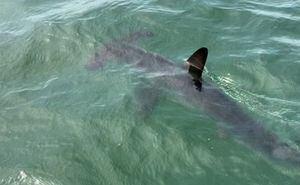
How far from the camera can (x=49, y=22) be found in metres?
11.8

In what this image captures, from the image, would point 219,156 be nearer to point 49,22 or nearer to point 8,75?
point 8,75

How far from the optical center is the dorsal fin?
7984 mm

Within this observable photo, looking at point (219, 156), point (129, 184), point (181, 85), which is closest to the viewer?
point (129, 184)

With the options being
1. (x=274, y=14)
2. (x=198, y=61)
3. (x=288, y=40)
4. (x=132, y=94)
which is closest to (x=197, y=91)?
(x=198, y=61)

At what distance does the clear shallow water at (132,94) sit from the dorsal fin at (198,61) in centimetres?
61

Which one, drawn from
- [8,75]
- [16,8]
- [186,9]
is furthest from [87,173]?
[16,8]

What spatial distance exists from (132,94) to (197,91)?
1.23 m

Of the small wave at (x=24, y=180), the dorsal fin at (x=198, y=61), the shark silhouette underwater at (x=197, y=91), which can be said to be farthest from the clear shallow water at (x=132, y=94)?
the dorsal fin at (x=198, y=61)

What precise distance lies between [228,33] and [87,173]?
5488mm

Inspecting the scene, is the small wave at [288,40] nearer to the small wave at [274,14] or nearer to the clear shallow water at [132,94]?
the clear shallow water at [132,94]

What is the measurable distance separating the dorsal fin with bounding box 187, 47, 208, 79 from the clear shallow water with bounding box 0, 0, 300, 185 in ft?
2.01

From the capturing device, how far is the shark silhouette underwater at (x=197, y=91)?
23.7 ft

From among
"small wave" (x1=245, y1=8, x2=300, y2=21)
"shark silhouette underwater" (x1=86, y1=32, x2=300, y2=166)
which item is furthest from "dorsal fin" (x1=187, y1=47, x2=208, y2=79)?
"small wave" (x1=245, y1=8, x2=300, y2=21)

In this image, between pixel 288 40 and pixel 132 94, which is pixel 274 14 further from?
pixel 132 94
